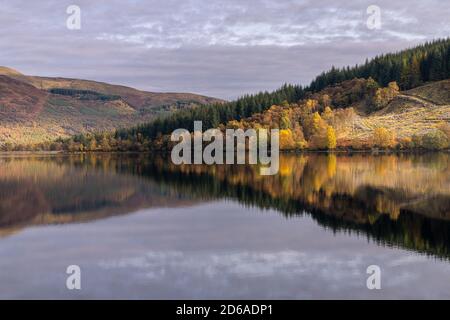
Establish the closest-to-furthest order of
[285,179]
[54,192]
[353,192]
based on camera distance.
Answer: [353,192], [54,192], [285,179]

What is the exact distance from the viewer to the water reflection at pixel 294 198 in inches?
1082

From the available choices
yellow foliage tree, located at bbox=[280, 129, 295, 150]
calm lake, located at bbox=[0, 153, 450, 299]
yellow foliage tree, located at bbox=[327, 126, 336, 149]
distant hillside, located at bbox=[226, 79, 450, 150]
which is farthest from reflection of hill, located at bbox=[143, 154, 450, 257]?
yellow foliage tree, located at bbox=[280, 129, 295, 150]

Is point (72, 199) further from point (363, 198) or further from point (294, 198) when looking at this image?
A: point (363, 198)

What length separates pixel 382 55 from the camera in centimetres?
18762

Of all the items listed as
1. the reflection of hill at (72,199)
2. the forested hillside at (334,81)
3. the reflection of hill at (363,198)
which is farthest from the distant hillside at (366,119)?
the reflection of hill at (72,199)

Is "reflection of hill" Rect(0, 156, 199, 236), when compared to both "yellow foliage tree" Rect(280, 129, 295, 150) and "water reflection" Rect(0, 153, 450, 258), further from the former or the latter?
"yellow foliage tree" Rect(280, 129, 295, 150)

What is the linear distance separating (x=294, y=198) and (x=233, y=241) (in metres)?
15.1

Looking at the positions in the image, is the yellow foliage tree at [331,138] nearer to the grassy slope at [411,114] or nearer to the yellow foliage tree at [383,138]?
the grassy slope at [411,114]

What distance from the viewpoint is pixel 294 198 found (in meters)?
39.8

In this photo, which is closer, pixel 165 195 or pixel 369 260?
pixel 369 260
